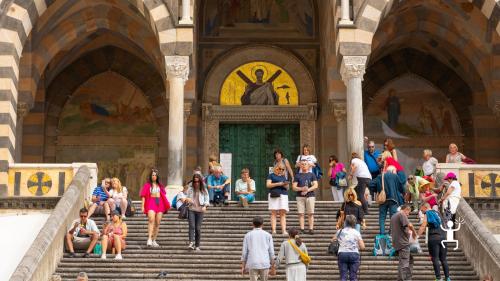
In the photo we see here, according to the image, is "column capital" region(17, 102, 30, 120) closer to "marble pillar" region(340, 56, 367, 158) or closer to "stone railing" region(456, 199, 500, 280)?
"marble pillar" region(340, 56, 367, 158)

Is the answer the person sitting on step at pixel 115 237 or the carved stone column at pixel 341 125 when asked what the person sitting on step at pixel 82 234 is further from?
the carved stone column at pixel 341 125

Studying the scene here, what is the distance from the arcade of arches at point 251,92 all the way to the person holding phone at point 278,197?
9.20 meters

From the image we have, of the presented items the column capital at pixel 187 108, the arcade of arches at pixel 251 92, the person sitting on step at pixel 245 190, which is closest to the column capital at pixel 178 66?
the column capital at pixel 187 108

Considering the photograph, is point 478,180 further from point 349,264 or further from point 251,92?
point 251,92

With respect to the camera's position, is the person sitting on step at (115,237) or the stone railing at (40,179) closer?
the person sitting on step at (115,237)

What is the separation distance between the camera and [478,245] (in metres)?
16.7

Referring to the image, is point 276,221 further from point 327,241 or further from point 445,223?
point 445,223

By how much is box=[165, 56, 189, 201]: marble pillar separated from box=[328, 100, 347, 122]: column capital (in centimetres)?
479

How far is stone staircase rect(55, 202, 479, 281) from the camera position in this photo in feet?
53.6

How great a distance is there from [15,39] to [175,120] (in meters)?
4.30

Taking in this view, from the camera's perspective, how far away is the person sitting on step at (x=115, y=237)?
55.7 feet

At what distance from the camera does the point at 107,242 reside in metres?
17.2

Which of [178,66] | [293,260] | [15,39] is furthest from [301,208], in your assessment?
[15,39]

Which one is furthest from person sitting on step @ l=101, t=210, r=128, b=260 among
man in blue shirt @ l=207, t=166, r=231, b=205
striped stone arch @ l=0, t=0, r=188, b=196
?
striped stone arch @ l=0, t=0, r=188, b=196
